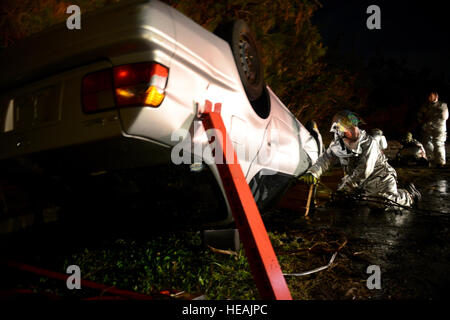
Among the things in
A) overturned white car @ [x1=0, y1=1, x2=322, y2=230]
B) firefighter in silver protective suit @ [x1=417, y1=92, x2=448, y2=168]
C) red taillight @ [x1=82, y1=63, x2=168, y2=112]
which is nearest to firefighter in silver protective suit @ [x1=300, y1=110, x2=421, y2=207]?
overturned white car @ [x1=0, y1=1, x2=322, y2=230]

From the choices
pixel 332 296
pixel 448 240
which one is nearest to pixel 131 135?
pixel 332 296

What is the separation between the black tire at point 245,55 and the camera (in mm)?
2078

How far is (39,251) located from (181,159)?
2.38 m

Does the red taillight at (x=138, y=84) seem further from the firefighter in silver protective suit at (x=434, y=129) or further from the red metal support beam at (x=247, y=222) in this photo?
the firefighter in silver protective suit at (x=434, y=129)

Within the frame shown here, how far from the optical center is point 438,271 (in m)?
2.09

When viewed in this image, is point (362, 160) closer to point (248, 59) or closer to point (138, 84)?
point (248, 59)

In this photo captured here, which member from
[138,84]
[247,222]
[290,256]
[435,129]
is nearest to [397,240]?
[290,256]

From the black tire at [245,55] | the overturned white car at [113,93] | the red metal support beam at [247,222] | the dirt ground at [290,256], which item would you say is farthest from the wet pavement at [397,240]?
the black tire at [245,55]

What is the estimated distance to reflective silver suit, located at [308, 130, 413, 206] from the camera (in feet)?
12.5

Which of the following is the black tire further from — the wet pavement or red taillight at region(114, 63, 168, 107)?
the wet pavement

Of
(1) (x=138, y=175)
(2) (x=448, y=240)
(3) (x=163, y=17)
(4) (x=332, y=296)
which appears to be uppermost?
(3) (x=163, y=17)

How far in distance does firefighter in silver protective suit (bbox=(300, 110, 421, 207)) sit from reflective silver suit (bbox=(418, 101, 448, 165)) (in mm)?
4410

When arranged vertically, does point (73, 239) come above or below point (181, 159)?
below

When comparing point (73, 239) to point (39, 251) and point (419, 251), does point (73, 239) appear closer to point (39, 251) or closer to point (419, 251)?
point (39, 251)
